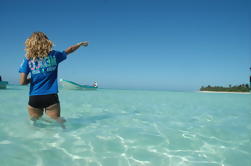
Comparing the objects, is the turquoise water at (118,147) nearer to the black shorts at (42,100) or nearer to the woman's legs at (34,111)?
the woman's legs at (34,111)

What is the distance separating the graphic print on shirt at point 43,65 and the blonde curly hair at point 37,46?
3.4 inches

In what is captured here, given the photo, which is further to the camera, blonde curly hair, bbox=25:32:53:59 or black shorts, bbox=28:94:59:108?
black shorts, bbox=28:94:59:108

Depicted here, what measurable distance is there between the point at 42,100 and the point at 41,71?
22.2 inches

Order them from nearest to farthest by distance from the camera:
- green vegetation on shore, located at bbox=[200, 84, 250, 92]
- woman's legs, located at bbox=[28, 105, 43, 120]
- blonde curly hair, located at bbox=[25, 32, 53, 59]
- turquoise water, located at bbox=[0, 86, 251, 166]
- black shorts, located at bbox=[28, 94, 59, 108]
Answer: turquoise water, located at bbox=[0, 86, 251, 166] → blonde curly hair, located at bbox=[25, 32, 53, 59] → black shorts, located at bbox=[28, 94, 59, 108] → woman's legs, located at bbox=[28, 105, 43, 120] → green vegetation on shore, located at bbox=[200, 84, 250, 92]

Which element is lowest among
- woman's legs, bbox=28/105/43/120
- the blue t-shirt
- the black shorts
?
woman's legs, bbox=28/105/43/120

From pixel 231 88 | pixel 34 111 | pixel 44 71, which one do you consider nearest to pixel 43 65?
pixel 44 71

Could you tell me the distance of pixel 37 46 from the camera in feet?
9.93

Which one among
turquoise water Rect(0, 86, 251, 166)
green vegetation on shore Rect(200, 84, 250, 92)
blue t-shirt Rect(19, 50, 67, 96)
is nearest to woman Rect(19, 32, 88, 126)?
blue t-shirt Rect(19, 50, 67, 96)

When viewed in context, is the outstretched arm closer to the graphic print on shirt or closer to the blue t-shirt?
the blue t-shirt

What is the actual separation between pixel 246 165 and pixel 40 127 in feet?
12.8

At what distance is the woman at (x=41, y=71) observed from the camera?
10.1ft

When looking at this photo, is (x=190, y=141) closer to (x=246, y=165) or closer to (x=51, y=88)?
(x=246, y=165)

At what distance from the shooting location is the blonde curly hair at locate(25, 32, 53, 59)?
119 inches

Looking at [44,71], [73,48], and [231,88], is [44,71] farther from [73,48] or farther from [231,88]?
[231,88]
